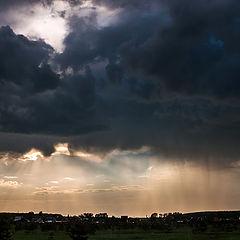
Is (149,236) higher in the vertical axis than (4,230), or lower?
lower

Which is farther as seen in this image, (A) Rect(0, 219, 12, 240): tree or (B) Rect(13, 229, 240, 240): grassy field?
(B) Rect(13, 229, 240, 240): grassy field

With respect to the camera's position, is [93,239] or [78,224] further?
[93,239]

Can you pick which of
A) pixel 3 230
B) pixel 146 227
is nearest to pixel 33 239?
pixel 3 230

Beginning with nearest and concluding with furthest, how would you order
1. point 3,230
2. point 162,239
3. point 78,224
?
point 78,224
point 3,230
point 162,239

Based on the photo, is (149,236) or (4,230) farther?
(149,236)

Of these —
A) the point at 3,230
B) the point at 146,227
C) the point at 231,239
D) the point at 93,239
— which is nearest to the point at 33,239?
the point at 93,239

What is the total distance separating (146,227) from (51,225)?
1718 inches

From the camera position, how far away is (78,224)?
6988cm

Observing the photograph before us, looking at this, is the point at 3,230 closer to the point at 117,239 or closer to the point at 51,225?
the point at 117,239

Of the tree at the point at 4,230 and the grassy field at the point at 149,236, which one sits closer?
the tree at the point at 4,230

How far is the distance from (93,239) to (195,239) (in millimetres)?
29585

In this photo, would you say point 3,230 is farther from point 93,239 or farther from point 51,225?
point 51,225

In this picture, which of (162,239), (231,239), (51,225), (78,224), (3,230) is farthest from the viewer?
(51,225)

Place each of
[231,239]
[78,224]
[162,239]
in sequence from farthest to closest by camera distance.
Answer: [162,239] → [231,239] → [78,224]
